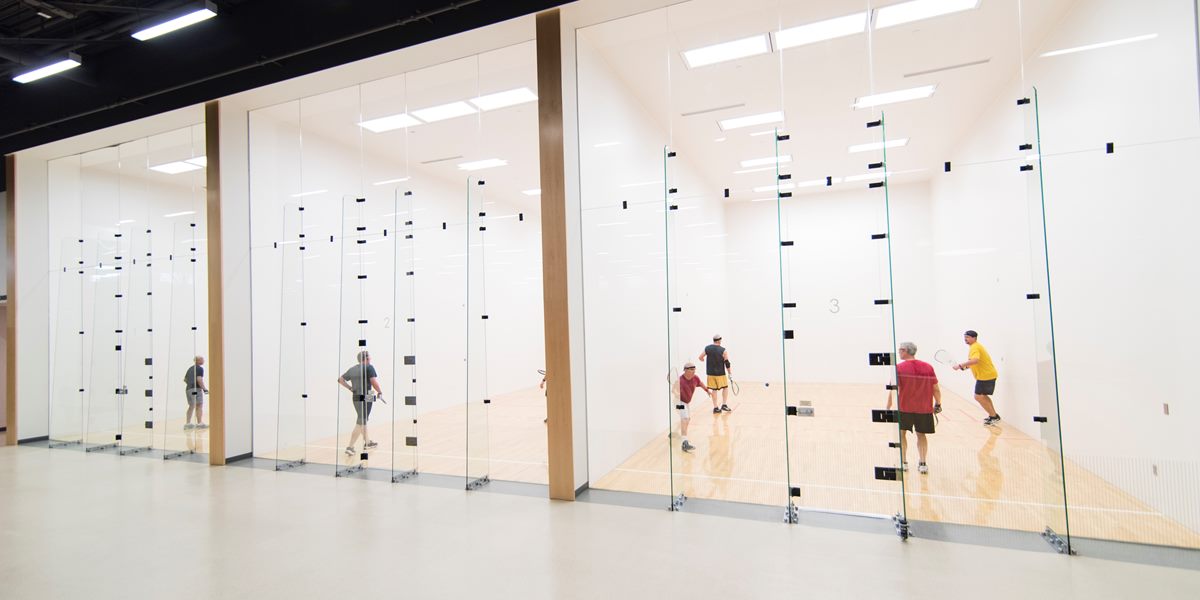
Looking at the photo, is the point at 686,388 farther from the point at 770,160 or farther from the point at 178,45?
the point at 178,45

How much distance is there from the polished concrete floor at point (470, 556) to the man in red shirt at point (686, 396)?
0.78 meters

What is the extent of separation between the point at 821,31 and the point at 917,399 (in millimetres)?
3265

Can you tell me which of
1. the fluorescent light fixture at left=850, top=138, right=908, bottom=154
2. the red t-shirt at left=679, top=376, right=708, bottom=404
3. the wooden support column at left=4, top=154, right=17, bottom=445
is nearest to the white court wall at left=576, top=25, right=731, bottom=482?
the red t-shirt at left=679, top=376, right=708, bottom=404

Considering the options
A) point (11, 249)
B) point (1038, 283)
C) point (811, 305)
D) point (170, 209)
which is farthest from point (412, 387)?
point (11, 249)

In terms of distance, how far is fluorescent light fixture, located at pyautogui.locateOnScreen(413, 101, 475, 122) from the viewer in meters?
6.17

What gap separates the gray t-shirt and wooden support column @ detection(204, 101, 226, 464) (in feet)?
5.31

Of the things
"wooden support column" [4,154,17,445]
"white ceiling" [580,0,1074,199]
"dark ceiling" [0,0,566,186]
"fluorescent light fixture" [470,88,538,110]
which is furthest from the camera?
"wooden support column" [4,154,17,445]

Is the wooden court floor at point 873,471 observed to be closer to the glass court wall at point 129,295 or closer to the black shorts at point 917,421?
the black shorts at point 917,421

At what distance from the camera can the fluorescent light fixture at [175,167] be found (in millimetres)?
7320

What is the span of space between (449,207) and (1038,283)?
508cm

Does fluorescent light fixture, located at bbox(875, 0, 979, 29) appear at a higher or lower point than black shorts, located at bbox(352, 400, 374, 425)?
higher

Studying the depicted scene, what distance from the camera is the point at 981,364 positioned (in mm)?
4012

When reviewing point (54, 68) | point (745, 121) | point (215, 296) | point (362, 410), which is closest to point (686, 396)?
point (745, 121)

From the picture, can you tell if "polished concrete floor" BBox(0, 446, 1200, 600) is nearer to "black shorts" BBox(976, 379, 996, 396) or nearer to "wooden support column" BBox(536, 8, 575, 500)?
"wooden support column" BBox(536, 8, 575, 500)
